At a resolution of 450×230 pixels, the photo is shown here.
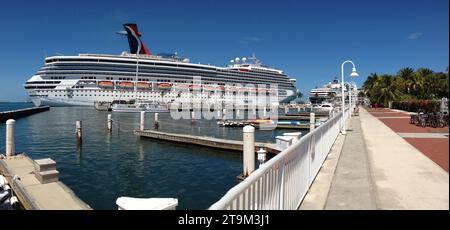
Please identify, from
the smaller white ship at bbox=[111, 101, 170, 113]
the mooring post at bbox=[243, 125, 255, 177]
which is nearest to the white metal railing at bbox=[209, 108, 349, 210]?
the mooring post at bbox=[243, 125, 255, 177]

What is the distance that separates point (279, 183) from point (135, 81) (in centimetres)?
8893

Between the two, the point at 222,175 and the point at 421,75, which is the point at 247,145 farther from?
the point at 421,75

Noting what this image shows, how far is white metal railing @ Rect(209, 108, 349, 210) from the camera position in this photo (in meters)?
2.75

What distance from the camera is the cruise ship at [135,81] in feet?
282

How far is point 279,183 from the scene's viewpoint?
13.2ft

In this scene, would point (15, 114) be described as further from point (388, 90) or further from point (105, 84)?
point (388, 90)

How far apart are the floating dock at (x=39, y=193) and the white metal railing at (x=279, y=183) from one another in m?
4.50

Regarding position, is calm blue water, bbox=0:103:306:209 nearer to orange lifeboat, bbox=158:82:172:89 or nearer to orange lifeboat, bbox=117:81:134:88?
orange lifeboat, bbox=117:81:134:88

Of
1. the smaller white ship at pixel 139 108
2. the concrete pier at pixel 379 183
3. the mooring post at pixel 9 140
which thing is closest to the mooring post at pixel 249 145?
the concrete pier at pixel 379 183

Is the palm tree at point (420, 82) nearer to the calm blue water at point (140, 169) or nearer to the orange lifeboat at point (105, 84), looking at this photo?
the calm blue water at point (140, 169)

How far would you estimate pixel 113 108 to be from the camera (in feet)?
232

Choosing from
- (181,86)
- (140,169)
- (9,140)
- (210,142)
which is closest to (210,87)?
(181,86)
